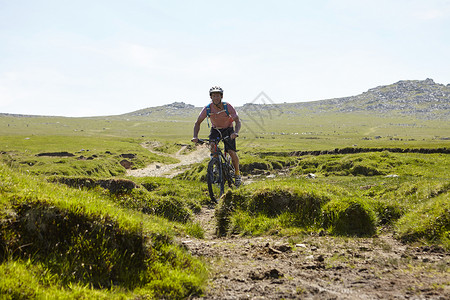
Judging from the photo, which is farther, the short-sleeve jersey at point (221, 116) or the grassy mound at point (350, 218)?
the short-sleeve jersey at point (221, 116)

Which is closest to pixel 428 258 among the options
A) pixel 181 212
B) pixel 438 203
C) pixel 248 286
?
pixel 438 203

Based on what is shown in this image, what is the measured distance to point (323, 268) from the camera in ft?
18.0

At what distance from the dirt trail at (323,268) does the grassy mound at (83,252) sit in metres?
0.69

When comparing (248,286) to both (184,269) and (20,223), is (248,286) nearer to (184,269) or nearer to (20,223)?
(184,269)

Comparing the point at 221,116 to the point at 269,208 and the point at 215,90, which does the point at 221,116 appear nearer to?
the point at 215,90

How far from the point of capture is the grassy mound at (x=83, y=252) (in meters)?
4.16

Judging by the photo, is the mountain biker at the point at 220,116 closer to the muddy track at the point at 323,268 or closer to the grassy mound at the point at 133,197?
the grassy mound at the point at 133,197

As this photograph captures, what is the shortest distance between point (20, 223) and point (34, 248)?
45cm

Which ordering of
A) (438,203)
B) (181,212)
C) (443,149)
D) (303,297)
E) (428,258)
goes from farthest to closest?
(443,149) → (181,212) → (438,203) → (428,258) → (303,297)

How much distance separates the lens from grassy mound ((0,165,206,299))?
416cm

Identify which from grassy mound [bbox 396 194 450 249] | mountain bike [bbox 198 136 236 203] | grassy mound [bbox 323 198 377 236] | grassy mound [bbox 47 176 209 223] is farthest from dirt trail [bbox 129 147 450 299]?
mountain bike [bbox 198 136 236 203]

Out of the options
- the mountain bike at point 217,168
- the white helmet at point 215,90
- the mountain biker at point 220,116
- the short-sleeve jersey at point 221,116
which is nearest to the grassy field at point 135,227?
the mountain bike at point 217,168

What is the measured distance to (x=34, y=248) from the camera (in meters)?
4.58

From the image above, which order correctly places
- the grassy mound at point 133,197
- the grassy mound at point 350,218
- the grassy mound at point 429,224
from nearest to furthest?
the grassy mound at point 429,224 → the grassy mound at point 350,218 → the grassy mound at point 133,197
